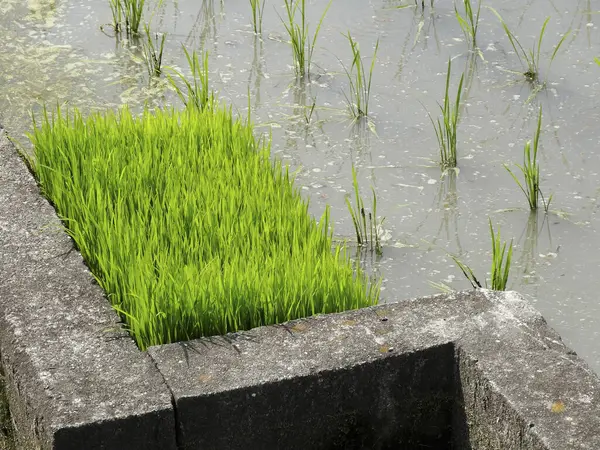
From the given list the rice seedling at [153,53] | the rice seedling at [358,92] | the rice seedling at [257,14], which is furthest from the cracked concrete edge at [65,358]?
the rice seedling at [257,14]

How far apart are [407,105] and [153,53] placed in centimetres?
95

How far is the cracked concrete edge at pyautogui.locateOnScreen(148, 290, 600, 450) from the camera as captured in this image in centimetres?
192

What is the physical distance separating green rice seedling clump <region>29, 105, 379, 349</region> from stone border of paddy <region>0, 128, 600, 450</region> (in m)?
0.10

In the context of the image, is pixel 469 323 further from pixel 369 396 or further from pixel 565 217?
pixel 565 217

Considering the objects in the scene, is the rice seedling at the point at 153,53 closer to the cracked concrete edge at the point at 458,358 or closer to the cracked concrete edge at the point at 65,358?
the cracked concrete edge at the point at 65,358

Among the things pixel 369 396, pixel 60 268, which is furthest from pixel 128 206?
pixel 369 396

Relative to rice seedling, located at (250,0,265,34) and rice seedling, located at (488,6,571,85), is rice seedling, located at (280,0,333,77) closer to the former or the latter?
rice seedling, located at (250,0,265,34)

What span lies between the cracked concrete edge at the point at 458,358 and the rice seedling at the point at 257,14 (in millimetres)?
2161

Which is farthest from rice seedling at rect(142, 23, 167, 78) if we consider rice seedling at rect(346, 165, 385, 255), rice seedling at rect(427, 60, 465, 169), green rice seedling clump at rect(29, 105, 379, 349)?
rice seedling at rect(346, 165, 385, 255)

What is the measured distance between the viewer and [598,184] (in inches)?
126

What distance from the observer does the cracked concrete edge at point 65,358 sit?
6.28 feet

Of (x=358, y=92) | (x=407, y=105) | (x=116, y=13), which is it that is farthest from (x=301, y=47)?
(x=116, y=13)

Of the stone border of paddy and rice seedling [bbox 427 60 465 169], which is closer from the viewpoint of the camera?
the stone border of paddy

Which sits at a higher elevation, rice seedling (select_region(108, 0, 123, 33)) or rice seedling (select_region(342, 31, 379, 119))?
rice seedling (select_region(108, 0, 123, 33))
